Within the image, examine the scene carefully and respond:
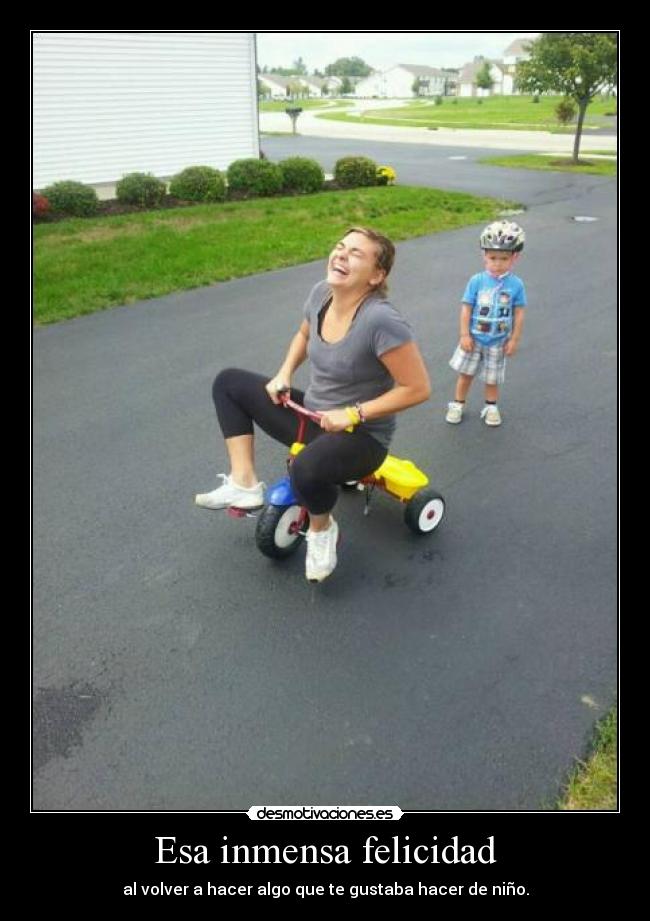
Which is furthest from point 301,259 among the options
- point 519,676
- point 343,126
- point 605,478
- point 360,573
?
point 343,126

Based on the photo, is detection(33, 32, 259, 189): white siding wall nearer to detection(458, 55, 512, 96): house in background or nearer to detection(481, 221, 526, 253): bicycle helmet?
detection(481, 221, 526, 253): bicycle helmet

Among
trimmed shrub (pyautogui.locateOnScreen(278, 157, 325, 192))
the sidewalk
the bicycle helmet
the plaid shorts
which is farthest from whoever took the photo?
the sidewalk

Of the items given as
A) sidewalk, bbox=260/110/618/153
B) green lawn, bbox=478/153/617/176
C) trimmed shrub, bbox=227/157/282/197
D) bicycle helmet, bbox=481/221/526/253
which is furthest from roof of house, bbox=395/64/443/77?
bicycle helmet, bbox=481/221/526/253

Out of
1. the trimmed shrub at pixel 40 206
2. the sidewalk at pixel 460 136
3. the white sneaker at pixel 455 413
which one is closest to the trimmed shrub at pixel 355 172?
the trimmed shrub at pixel 40 206

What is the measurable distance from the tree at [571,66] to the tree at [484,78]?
60.4 meters

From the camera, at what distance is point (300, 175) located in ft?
49.2

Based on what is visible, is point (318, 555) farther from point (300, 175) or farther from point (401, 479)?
point (300, 175)

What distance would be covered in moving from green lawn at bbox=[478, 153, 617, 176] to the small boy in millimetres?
16452

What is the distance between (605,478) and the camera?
4.27 metres

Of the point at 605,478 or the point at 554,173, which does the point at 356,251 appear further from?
the point at 554,173

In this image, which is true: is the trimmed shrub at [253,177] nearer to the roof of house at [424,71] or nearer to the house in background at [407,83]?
the house in background at [407,83]

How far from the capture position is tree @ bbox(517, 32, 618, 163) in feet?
58.6

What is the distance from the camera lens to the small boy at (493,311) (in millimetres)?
4492

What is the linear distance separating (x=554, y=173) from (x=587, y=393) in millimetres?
15460
